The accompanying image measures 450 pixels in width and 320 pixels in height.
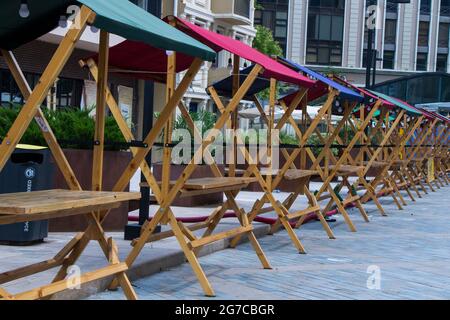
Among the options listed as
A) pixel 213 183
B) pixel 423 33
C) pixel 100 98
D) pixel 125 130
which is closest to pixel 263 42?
pixel 423 33

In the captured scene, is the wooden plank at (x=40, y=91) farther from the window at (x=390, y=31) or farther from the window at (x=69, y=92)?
the window at (x=390, y=31)

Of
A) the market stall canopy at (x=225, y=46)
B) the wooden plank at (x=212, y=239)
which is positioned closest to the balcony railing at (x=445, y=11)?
the market stall canopy at (x=225, y=46)

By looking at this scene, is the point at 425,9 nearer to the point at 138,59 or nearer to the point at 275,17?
the point at 275,17

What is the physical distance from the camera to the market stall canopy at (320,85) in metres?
11.1

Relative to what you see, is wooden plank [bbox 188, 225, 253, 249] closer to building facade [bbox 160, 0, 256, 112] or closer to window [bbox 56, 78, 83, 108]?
window [bbox 56, 78, 83, 108]

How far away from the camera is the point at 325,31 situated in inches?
2972

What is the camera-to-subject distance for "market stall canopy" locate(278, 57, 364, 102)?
36.5ft

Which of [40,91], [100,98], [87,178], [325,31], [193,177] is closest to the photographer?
[40,91]

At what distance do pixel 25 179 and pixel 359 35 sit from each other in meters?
68.6

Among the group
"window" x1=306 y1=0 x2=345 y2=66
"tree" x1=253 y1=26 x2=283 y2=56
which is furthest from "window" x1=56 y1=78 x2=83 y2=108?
"window" x1=306 y1=0 x2=345 y2=66

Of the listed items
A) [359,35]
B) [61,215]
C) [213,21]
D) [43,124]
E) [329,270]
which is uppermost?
[359,35]

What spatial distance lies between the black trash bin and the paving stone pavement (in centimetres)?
151

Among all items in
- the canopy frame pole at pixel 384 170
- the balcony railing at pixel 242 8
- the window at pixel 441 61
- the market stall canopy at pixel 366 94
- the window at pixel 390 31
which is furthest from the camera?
the window at pixel 441 61

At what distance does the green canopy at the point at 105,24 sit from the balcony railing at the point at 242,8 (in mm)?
37752
